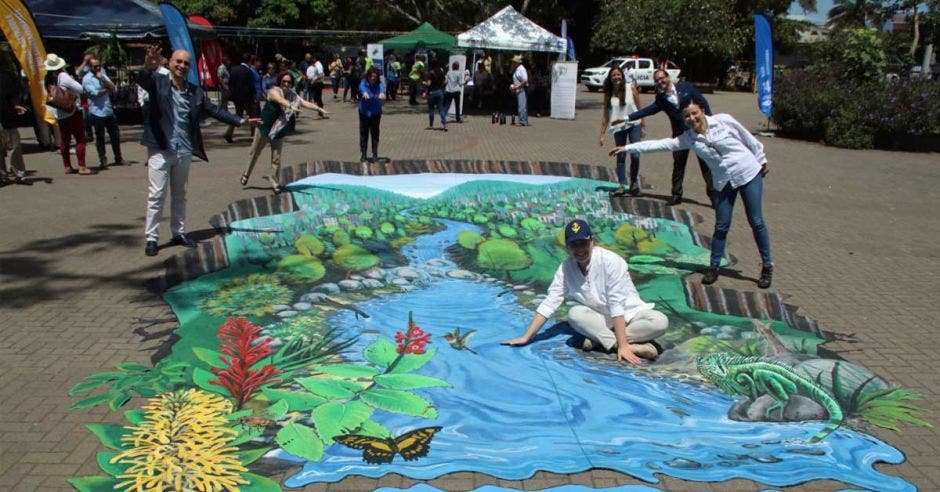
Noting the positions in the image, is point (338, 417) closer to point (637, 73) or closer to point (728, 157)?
point (728, 157)

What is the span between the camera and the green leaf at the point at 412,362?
15.2 ft

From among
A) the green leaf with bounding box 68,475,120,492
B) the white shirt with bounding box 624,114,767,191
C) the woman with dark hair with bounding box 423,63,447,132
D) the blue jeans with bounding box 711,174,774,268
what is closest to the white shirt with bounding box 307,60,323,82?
the woman with dark hair with bounding box 423,63,447,132

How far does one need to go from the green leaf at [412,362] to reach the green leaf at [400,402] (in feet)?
1.07

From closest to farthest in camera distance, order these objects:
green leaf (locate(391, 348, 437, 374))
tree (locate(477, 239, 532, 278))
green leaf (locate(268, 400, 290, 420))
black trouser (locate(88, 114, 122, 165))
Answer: green leaf (locate(268, 400, 290, 420)) < green leaf (locate(391, 348, 437, 374)) < tree (locate(477, 239, 532, 278)) < black trouser (locate(88, 114, 122, 165))

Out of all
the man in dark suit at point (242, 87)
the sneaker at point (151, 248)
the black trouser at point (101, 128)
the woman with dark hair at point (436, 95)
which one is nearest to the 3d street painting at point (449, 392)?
the sneaker at point (151, 248)

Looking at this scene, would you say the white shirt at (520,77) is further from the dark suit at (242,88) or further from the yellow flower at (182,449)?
the yellow flower at (182,449)

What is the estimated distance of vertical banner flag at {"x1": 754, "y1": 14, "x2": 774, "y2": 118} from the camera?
15273 mm

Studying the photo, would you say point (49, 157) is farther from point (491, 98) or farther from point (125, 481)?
point (491, 98)

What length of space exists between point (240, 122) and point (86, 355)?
308 centimetres

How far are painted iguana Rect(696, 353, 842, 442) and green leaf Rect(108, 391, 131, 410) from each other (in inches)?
138

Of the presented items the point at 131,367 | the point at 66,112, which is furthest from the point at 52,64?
the point at 131,367

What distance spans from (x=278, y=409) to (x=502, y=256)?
3.56 meters

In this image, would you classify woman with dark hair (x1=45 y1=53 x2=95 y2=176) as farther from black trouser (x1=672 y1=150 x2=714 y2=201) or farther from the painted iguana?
the painted iguana

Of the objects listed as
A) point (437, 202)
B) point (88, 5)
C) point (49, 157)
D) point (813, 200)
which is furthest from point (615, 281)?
point (88, 5)
